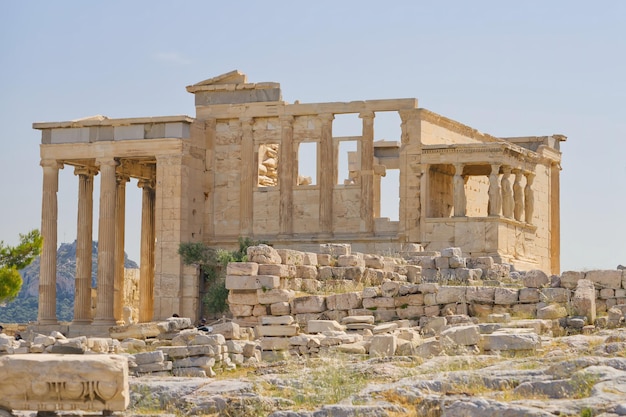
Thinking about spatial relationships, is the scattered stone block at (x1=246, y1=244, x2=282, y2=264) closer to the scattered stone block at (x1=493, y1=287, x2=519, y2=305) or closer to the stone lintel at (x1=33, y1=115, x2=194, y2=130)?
the scattered stone block at (x1=493, y1=287, x2=519, y2=305)

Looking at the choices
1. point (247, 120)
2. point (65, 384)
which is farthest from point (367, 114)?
point (65, 384)

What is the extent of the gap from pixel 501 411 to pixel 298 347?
8811 millimetres

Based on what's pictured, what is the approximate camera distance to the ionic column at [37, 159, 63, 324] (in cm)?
4294

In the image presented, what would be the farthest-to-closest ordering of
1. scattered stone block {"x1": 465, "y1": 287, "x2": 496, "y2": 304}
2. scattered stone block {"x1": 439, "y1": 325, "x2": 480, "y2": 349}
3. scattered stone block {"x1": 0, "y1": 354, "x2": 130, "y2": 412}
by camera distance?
scattered stone block {"x1": 465, "y1": 287, "x2": 496, "y2": 304}
scattered stone block {"x1": 439, "y1": 325, "x2": 480, "y2": 349}
scattered stone block {"x1": 0, "y1": 354, "x2": 130, "y2": 412}

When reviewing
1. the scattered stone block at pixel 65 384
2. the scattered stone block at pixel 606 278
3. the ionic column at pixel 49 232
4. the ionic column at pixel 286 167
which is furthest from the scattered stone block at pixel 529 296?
the ionic column at pixel 49 232

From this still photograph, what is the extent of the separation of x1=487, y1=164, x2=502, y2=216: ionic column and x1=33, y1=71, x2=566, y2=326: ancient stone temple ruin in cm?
4

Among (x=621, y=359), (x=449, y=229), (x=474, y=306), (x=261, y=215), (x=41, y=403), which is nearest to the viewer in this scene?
(x=41, y=403)

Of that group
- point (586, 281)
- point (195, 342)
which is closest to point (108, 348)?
point (195, 342)

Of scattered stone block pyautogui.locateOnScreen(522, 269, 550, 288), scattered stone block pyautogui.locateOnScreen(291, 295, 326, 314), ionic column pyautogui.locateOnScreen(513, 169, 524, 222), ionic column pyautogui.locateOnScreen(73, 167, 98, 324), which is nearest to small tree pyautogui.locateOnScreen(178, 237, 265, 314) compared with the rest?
ionic column pyautogui.locateOnScreen(73, 167, 98, 324)

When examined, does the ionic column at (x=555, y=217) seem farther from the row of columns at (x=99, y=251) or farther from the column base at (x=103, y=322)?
the column base at (x=103, y=322)

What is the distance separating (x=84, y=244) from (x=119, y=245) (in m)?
1.20

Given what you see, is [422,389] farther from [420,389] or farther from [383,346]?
[383,346]

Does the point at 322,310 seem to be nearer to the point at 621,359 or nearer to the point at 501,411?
the point at 621,359

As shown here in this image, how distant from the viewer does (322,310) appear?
81.2 feet
